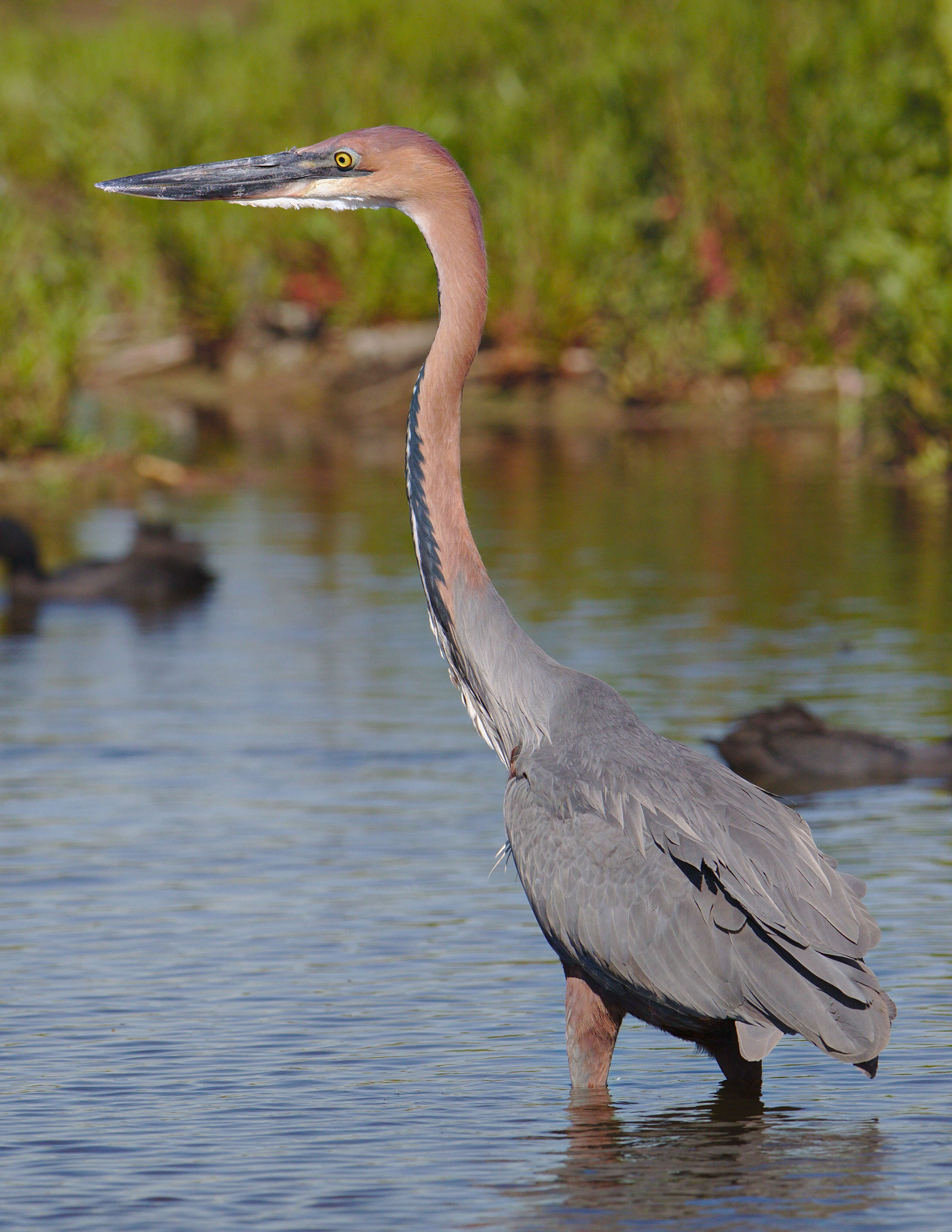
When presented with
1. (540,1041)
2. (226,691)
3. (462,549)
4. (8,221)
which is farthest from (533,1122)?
(8,221)

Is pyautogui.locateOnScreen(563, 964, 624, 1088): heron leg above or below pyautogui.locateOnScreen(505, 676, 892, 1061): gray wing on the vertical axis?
below

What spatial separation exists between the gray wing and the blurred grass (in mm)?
16343

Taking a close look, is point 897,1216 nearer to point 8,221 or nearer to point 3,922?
point 3,922

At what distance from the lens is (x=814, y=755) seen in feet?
34.4

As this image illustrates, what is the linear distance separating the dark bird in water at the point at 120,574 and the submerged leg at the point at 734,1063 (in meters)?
10.3

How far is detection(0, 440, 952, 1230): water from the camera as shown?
19.5ft

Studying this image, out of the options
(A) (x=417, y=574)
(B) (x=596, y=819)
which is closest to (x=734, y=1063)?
(B) (x=596, y=819)

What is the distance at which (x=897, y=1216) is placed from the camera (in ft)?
18.5

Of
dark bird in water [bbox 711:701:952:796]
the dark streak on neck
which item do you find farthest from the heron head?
dark bird in water [bbox 711:701:952:796]

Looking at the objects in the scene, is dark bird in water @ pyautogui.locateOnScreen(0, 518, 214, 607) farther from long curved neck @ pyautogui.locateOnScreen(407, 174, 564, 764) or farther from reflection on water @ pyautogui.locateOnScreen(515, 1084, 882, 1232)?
reflection on water @ pyautogui.locateOnScreen(515, 1084, 882, 1232)

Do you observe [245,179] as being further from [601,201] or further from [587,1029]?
[601,201]

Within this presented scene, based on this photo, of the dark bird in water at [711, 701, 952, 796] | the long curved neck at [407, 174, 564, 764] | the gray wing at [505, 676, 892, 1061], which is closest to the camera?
the gray wing at [505, 676, 892, 1061]

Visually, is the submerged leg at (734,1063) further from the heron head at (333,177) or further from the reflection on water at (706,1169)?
the heron head at (333,177)

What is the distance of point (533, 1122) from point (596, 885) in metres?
0.76
